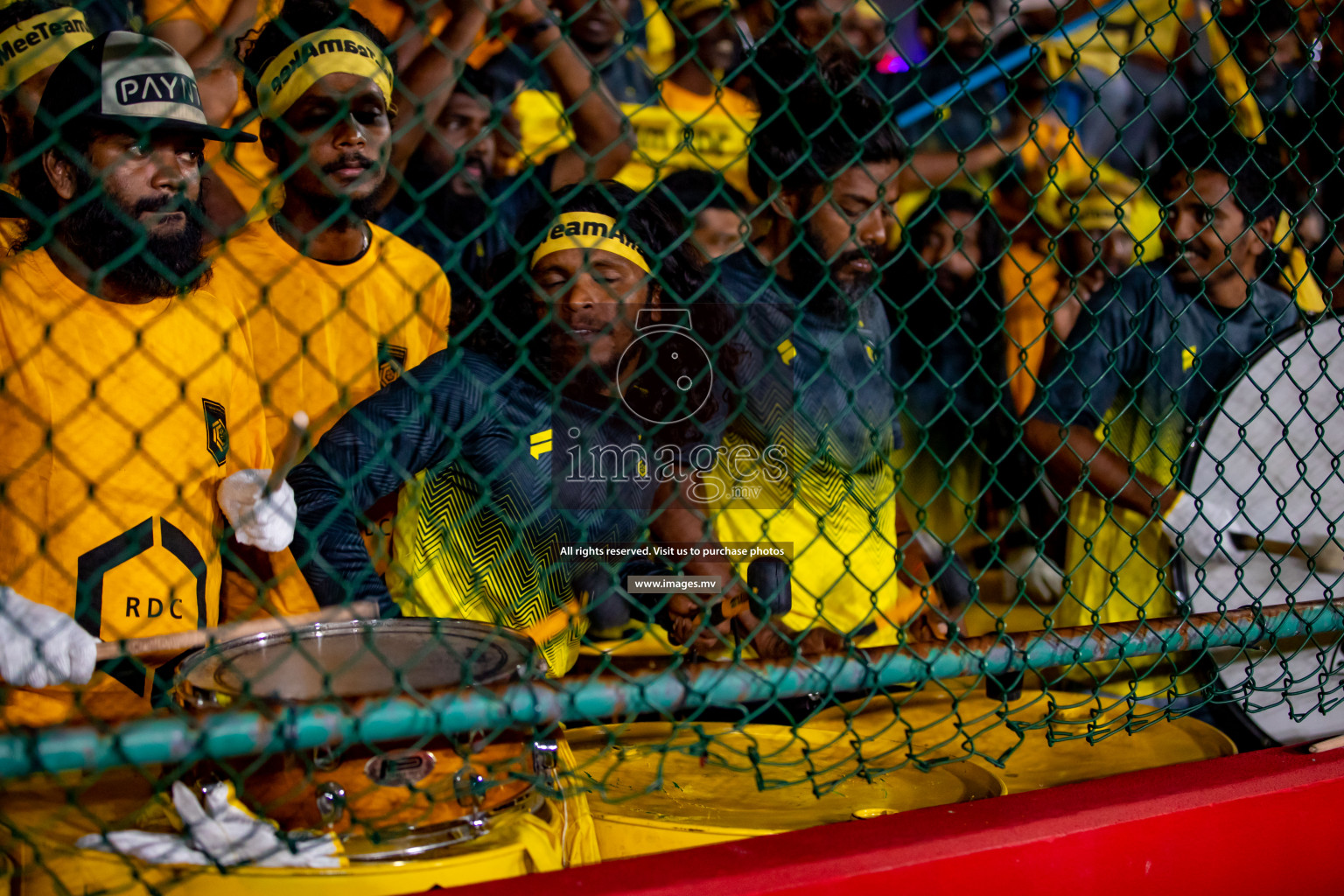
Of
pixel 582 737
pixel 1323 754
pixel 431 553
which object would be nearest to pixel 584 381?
pixel 431 553

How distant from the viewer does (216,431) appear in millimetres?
2020

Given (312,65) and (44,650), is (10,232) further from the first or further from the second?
(44,650)

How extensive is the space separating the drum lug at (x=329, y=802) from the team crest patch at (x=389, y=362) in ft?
3.69

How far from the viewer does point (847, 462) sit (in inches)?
104

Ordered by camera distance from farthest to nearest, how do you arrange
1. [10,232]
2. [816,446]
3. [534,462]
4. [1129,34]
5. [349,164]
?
[1129,34], [816,446], [349,164], [534,462], [10,232]

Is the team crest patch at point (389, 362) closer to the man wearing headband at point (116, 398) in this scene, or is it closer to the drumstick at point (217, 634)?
the man wearing headband at point (116, 398)

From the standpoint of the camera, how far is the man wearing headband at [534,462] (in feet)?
6.60

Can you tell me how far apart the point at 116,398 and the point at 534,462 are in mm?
817

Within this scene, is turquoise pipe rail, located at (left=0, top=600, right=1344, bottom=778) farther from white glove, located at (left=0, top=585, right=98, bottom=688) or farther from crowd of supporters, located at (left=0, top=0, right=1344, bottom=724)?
white glove, located at (left=0, top=585, right=98, bottom=688)

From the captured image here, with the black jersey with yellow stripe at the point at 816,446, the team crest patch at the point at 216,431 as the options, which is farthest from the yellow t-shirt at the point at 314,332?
the black jersey with yellow stripe at the point at 816,446

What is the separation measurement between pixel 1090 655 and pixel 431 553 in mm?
1429

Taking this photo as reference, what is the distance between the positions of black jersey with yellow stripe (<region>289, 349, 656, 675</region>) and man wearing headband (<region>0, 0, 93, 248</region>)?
808 millimetres

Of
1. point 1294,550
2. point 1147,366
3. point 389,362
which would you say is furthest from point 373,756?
point 1147,366

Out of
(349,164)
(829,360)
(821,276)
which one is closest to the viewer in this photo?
(349,164)
